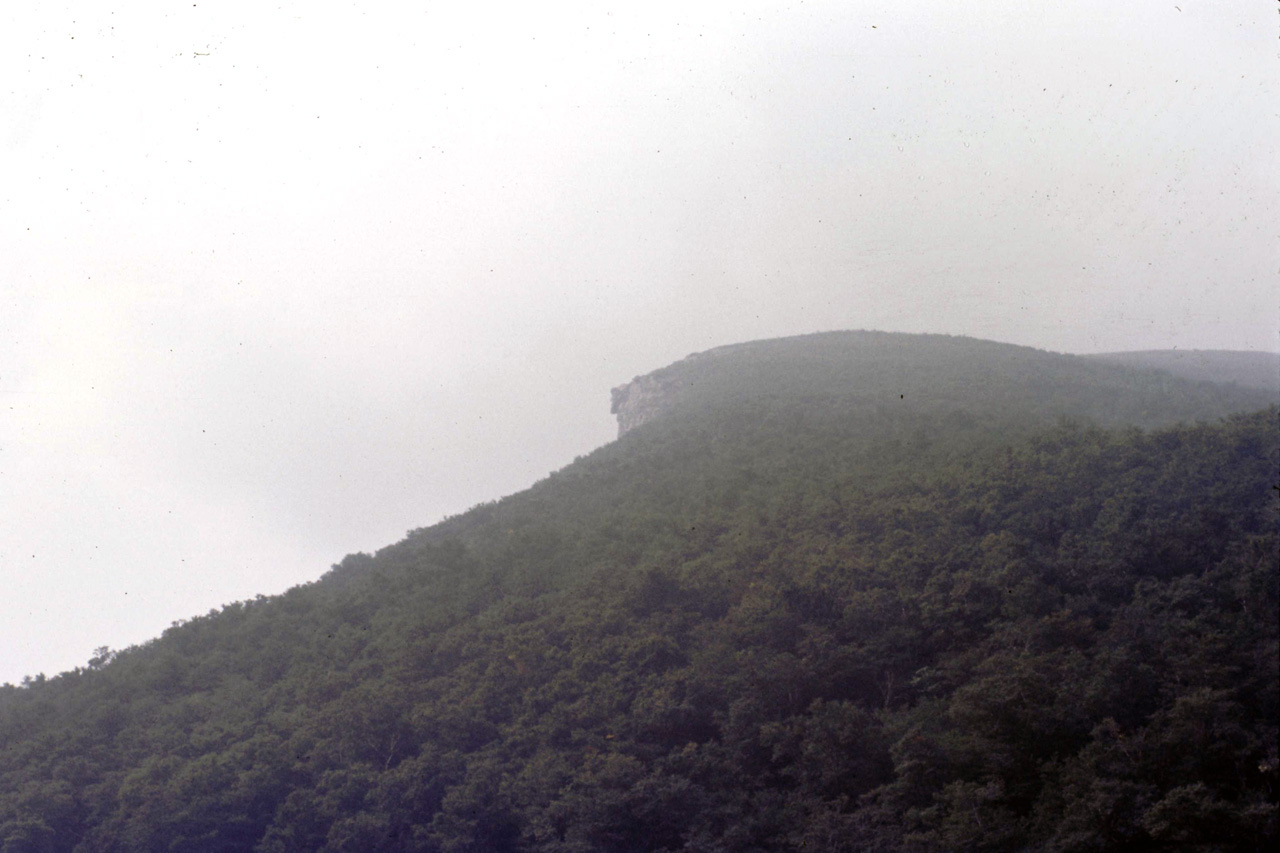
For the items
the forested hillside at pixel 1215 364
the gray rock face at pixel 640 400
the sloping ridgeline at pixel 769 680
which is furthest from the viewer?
the gray rock face at pixel 640 400

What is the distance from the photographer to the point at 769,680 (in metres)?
19.8

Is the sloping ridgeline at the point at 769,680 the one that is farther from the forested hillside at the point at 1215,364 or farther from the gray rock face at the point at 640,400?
the gray rock face at the point at 640,400

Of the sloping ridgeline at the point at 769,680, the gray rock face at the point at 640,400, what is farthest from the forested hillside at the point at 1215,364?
the gray rock face at the point at 640,400

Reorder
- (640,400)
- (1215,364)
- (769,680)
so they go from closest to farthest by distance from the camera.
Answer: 1. (769,680)
2. (1215,364)
3. (640,400)

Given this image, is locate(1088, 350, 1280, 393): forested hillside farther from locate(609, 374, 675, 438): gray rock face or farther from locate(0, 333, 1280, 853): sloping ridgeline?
locate(609, 374, 675, 438): gray rock face

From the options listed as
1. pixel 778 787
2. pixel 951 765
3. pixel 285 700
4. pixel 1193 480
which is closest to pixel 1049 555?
pixel 1193 480

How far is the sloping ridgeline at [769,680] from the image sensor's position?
1434 cm

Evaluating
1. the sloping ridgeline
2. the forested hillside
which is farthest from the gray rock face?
the forested hillside

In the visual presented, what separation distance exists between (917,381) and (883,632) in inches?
1154

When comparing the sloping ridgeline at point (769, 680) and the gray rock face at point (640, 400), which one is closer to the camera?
the sloping ridgeline at point (769, 680)

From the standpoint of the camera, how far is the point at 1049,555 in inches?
818

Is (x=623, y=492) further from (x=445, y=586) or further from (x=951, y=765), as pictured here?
(x=951, y=765)

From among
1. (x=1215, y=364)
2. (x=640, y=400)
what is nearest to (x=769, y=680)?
(x=640, y=400)

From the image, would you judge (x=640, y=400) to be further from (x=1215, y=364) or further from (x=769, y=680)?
(x=769, y=680)
